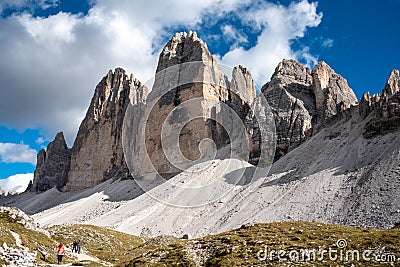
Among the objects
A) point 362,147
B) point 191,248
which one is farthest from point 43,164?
point 191,248

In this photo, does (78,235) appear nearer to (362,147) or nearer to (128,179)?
(362,147)

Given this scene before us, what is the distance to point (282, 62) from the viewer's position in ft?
393

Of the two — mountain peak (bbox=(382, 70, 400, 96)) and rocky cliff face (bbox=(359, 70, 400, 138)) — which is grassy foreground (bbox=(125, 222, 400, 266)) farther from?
mountain peak (bbox=(382, 70, 400, 96))

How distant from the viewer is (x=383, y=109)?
2916 inches

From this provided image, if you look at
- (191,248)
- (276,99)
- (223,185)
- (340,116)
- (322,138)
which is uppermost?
(276,99)

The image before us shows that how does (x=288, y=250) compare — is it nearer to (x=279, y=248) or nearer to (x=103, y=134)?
(x=279, y=248)

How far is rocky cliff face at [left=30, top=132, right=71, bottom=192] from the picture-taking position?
547ft

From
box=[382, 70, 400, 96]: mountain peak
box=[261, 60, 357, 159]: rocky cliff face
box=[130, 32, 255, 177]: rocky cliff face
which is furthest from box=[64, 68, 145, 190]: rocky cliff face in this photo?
box=[382, 70, 400, 96]: mountain peak

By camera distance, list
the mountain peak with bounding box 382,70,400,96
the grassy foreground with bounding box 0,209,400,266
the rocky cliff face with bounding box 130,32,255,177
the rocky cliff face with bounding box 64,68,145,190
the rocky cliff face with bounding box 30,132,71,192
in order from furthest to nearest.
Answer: the rocky cliff face with bounding box 30,132,71,192 → the rocky cliff face with bounding box 64,68,145,190 → the rocky cliff face with bounding box 130,32,255,177 → the mountain peak with bounding box 382,70,400,96 → the grassy foreground with bounding box 0,209,400,266

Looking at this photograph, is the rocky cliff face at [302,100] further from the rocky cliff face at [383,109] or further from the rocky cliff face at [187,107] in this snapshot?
the rocky cliff face at [187,107]

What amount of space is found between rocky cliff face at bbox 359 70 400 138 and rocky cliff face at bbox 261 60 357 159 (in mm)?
8957

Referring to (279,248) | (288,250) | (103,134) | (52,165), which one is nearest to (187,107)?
(103,134)

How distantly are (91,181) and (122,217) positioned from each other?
6792cm

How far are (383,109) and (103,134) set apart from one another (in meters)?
107
